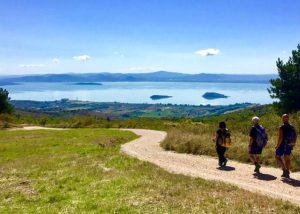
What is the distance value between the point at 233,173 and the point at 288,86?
143 ft

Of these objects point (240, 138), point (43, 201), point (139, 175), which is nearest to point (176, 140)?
point (240, 138)

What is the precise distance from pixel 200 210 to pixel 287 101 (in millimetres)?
49981

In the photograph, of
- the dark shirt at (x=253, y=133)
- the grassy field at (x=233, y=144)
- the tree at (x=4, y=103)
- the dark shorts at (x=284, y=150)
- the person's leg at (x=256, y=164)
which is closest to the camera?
the dark shorts at (x=284, y=150)

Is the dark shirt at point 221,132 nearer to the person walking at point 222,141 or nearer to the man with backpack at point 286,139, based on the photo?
the person walking at point 222,141

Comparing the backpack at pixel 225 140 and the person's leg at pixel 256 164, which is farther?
the backpack at pixel 225 140

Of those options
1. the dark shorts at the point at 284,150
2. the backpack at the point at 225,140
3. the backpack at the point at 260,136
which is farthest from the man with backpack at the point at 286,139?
the backpack at the point at 225,140

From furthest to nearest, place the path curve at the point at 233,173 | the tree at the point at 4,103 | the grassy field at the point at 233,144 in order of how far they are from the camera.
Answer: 1. the tree at the point at 4,103
2. the grassy field at the point at 233,144
3. the path curve at the point at 233,173

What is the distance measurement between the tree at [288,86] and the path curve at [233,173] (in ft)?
114

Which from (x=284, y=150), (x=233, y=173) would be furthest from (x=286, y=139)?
(x=233, y=173)

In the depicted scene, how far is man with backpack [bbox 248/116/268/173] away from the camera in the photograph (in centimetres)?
1966

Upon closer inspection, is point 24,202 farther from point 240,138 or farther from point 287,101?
point 287,101

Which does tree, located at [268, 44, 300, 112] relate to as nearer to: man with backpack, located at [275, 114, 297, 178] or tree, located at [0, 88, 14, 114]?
man with backpack, located at [275, 114, 297, 178]

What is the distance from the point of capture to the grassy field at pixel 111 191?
12891mm

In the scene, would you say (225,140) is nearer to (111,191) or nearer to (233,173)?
(233,173)
